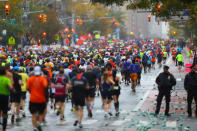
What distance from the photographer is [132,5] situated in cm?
2536

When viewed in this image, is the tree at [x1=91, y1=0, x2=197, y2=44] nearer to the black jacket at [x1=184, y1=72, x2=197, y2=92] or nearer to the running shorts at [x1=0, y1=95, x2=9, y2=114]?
the black jacket at [x1=184, y1=72, x2=197, y2=92]

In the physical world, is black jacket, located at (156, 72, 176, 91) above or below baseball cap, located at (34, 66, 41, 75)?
below

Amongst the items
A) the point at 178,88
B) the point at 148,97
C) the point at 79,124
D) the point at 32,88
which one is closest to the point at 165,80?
the point at 79,124

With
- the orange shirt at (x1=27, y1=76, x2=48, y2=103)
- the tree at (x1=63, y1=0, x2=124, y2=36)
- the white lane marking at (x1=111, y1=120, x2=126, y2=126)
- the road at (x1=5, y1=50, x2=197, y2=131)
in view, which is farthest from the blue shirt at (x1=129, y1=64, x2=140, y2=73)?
the tree at (x1=63, y1=0, x2=124, y2=36)

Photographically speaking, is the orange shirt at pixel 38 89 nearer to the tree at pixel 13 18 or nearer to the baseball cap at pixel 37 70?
the baseball cap at pixel 37 70

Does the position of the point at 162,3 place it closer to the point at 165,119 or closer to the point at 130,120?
the point at 165,119

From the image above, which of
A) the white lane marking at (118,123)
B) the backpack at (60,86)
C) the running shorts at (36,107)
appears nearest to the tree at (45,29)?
the white lane marking at (118,123)

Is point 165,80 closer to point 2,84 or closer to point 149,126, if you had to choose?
point 149,126

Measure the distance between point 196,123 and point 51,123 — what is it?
4.13m

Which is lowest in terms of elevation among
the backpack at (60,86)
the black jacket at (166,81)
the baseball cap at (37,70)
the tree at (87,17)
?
the tree at (87,17)

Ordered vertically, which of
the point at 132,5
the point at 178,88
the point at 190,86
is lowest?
the point at 178,88

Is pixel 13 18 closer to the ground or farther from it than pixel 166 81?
farther from it

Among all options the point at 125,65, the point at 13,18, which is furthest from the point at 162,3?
the point at 13,18

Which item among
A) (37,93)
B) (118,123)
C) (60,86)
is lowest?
(118,123)
